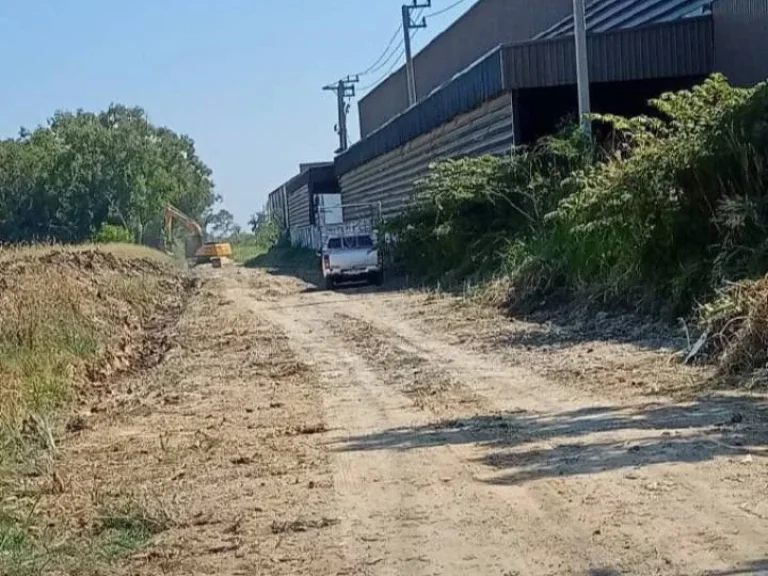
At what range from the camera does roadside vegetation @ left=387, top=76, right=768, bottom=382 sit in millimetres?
15469

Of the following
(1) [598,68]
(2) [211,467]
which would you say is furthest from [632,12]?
(2) [211,467]

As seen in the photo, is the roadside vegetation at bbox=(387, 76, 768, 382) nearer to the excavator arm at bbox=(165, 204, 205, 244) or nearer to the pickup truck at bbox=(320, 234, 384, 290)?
the pickup truck at bbox=(320, 234, 384, 290)

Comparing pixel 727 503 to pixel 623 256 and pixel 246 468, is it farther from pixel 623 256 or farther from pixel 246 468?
pixel 623 256

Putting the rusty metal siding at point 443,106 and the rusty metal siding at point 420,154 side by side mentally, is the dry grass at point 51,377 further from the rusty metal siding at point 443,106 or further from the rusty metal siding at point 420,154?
the rusty metal siding at point 443,106

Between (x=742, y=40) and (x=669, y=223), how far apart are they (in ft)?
32.8

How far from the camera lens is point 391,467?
29.8 ft

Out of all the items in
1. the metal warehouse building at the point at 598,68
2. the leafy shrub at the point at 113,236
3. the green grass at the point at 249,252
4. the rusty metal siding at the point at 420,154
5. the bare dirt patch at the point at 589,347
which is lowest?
the bare dirt patch at the point at 589,347

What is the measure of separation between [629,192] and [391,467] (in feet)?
34.8

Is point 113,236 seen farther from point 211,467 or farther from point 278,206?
point 211,467

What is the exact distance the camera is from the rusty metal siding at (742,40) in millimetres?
24688

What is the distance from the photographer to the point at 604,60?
28.4 meters

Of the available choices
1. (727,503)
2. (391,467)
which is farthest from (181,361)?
(727,503)

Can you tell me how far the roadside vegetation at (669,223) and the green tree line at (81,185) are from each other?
69.7 m

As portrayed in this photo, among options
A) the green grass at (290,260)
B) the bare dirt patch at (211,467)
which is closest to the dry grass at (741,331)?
the bare dirt patch at (211,467)
